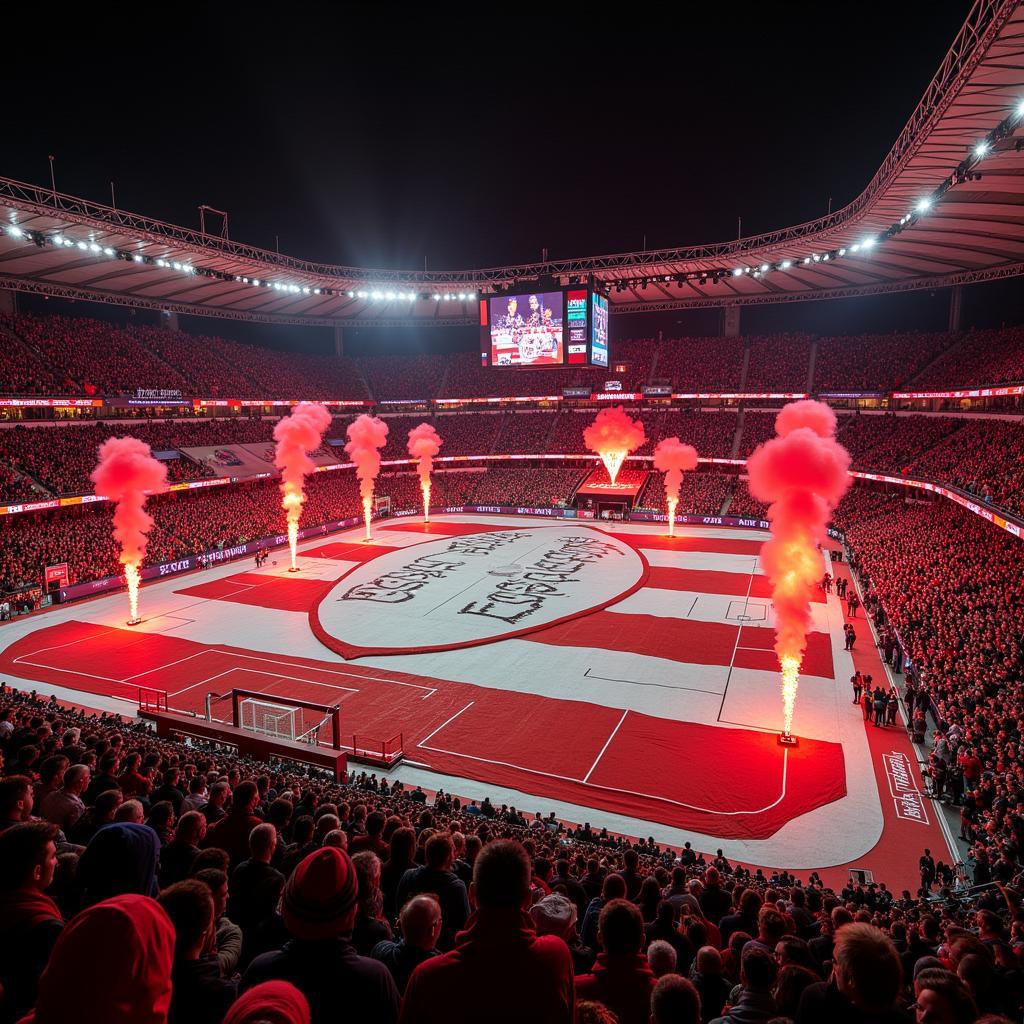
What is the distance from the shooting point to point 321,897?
3.08m

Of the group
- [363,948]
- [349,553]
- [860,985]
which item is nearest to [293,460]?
[349,553]

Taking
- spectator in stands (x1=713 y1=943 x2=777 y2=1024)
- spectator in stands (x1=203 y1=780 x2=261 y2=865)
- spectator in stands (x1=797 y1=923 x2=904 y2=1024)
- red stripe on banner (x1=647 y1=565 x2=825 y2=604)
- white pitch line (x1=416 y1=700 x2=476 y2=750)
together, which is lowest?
red stripe on banner (x1=647 y1=565 x2=825 y2=604)

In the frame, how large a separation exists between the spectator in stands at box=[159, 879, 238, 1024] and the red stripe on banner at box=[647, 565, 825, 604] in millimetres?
36392

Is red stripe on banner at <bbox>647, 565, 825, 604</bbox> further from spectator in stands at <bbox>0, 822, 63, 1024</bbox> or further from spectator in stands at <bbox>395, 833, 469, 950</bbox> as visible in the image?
spectator in stands at <bbox>0, 822, 63, 1024</bbox>

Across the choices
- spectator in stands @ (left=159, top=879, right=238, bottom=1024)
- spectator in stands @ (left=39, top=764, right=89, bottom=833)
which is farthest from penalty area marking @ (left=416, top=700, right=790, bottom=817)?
spectator in stands @ (left=159, top=879, right=238, bottom=1024)

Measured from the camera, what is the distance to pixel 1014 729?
16.6 metres

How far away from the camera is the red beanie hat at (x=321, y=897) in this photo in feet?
9.77

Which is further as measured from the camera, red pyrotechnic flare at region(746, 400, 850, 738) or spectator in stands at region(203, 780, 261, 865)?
red pyrotechnic flare at region(746, 400, 850, 738)

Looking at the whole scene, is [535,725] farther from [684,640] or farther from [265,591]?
[265,591]

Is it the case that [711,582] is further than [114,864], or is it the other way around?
[711,582]

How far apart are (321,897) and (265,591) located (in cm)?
3764

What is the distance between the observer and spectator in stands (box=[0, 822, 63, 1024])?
10.2 feet

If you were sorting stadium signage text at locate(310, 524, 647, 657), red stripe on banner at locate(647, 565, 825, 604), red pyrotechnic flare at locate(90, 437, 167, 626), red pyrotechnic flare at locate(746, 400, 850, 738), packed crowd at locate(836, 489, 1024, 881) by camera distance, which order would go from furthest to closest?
red stripe on banner at locate(647, 565, 825, 604)
red pyrotechnic flare at locate(90, 437, 167, 626)
stadium signage text at locate(310, 524, 647, 657)
red pyrotechnic flare at locate(746, 400, 850, 738)
packed crowd at locate(836, 489, 1024, 881)

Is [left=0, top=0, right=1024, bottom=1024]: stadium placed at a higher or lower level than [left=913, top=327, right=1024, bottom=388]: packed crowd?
lower
